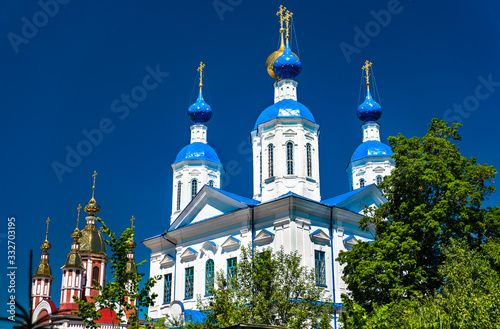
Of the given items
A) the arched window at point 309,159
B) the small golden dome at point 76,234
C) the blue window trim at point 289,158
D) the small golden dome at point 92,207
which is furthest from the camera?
the small golden dome at point 92,207

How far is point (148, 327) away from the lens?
1310 centimetres

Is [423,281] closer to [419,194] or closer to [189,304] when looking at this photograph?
[419,194]

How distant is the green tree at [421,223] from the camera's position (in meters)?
16.1

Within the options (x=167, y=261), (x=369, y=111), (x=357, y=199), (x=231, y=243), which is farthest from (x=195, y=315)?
(x=369, y=111)

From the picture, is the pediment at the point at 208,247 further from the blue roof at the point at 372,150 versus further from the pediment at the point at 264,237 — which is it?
the blue roof at the point at 372,150

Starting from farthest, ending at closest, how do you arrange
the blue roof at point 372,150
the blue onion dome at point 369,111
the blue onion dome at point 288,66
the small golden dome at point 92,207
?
the small golden dome at point 92,207, the blue onion dome at point 369,111, the blue roof at point 372,150, the blue onion dome at point 288,66

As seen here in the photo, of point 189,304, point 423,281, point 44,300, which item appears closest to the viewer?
point 423,281

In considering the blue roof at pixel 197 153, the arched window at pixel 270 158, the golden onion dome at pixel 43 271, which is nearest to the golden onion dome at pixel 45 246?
the golden onion dome at pixel 43 271

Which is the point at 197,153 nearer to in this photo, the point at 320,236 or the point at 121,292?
the point at 320,236

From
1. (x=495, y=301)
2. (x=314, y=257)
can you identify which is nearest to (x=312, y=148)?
(x=314, y=257)

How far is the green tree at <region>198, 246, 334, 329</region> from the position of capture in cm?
1570

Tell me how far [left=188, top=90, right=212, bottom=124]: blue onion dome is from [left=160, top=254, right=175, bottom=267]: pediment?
372 inches

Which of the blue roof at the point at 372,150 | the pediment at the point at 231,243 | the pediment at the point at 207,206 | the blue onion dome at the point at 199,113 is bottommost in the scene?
the pediment at the point at 231,243

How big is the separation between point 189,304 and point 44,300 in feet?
41.5
